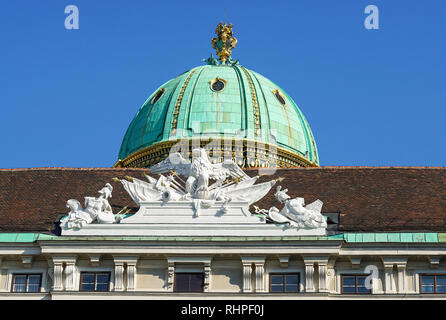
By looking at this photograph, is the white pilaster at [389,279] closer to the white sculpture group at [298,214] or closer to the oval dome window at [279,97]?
the white sculpture group at [298,214]

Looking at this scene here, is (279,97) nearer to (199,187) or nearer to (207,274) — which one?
(199,187)

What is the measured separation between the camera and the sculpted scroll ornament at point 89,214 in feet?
166

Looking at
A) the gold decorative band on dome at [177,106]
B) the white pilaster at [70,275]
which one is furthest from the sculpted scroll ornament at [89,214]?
the gold decorative band on dome at [177,106]

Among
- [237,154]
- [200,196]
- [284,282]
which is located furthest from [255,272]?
[237,154]

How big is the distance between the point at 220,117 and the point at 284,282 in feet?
77.2

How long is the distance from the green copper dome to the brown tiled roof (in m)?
13.0

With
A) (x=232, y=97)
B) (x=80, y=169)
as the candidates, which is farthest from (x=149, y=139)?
(x=80, y=169)

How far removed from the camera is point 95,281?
49906mm

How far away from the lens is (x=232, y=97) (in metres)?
73.6

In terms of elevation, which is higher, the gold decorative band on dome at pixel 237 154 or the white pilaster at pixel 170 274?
the gold decorative band on dome at pixel 237 154

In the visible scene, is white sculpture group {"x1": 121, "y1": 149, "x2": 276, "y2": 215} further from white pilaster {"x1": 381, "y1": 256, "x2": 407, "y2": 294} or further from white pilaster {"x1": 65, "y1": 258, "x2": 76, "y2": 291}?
white pilaster {"x1": 381, "y1": 256, "x2": 407, "y2": 294}

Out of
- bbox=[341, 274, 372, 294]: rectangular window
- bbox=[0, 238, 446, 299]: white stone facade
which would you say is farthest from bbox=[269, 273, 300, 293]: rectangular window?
bbox=[341, 274, 372, 294]: rectangular window

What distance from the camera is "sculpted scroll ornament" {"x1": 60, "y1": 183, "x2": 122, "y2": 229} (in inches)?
→ 1997
